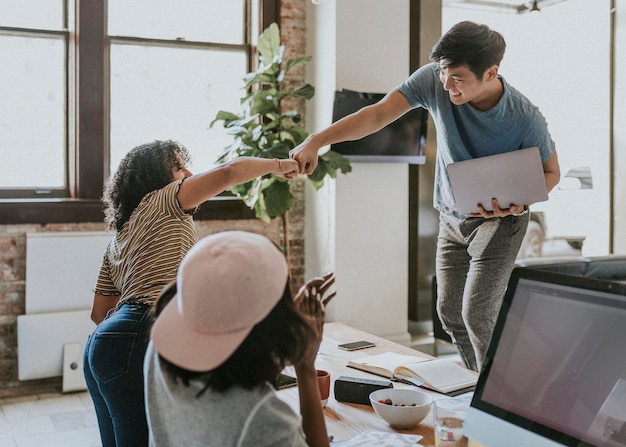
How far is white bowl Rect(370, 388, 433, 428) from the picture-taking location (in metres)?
1.50

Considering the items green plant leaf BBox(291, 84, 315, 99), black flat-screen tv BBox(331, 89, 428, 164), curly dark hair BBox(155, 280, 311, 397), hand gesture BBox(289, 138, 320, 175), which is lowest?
curly dark hair BBox(155, 280, 311, 397)

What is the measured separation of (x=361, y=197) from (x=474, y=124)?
2.41m

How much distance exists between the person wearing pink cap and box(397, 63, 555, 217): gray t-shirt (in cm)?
143

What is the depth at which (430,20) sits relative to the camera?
5.05m

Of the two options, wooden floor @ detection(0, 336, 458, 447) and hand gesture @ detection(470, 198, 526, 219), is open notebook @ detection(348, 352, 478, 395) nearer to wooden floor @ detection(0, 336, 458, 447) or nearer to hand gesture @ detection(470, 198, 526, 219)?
hand gesture @ detection(470, 198, 526, 219)

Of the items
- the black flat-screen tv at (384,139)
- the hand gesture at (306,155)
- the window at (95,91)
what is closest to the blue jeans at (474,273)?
the hand gesture at (306,155)

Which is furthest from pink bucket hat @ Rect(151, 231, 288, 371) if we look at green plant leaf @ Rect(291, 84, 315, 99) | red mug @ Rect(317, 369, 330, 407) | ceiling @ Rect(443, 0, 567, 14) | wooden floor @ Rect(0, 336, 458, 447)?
ceiling @ Rect(443, 0, 567, 14)

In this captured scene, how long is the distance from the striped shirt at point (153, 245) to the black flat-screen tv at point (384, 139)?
2507 millimetres

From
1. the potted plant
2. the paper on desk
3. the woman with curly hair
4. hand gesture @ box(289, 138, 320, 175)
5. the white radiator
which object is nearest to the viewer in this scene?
the paper on desk

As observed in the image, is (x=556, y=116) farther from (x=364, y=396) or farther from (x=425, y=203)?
(x=364, y=396)

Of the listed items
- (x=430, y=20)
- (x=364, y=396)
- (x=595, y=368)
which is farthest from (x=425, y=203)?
(x=595, y=368)

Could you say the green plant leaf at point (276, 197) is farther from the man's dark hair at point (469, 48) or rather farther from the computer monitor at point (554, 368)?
the computer monitor at point (554, 368)

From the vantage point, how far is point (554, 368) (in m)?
1.18

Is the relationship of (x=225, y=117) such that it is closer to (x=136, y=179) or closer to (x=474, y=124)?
(x=136, y=179)
